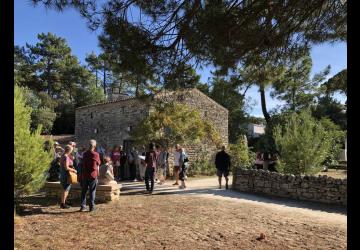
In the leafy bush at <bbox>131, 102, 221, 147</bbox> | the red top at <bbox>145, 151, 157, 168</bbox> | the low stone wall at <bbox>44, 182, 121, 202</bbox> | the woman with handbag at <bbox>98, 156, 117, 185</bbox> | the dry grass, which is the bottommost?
the dry grass

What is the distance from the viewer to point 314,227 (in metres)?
8.30

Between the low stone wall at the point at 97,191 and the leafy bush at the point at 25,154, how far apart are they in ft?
4.68

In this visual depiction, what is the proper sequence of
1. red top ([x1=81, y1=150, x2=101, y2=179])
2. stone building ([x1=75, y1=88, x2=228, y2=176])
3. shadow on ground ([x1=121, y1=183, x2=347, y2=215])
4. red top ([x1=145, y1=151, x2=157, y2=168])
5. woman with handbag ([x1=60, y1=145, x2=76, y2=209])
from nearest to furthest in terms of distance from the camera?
red top ([x1=81, y1=150, x2=101, y2=179]) < woman with handbag ([x1=60, y1=145, x2=76, y2=209]) < shadow on ground ([x1=121, y1=183, x2=347, y2=215]) < red top ([x1=145, y1=151, x2=157, y2=168]) < stone building ([x1=75, y1=88, x2=228, y2=176])

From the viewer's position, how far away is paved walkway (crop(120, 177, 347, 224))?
1004 centimetres

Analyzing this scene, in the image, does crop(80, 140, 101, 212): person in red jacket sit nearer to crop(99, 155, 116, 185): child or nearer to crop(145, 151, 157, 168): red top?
crop(99, 155, 116, 185): child

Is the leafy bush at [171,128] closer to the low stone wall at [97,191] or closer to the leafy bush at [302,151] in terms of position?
the leafy bush at [302,151]

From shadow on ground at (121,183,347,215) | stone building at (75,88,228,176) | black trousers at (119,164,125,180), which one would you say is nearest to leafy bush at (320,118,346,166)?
stone building at (75,88,228,176)

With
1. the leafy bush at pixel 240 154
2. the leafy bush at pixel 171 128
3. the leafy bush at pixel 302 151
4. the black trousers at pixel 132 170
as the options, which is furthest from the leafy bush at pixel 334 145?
the black trousers at pixel 132 170

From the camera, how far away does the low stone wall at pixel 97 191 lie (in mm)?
11125

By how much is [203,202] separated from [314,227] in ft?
11.5

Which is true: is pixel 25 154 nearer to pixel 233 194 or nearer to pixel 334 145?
pixel 233 194

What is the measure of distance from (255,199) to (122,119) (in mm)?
11513

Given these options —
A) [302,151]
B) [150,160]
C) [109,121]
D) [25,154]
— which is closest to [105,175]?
[150,160]
